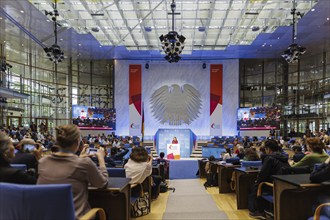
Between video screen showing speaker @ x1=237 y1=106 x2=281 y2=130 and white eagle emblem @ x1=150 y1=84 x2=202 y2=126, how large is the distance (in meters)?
3.34

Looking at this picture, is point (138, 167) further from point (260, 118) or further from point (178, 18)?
point (260, 118)

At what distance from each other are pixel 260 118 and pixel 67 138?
1848cm

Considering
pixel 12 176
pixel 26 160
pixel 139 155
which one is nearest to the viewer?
pixel 12 176

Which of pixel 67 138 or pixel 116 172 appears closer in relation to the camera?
pixel 67 138

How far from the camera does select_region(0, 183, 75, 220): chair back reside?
167cm

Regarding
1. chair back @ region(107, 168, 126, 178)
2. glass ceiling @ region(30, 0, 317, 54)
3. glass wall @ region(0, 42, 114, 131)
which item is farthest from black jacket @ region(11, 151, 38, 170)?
glass wall @ region(0, 42, 114, 131)

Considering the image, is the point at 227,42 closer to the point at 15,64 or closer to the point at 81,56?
the point at 81,56

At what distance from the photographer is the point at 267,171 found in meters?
3.71

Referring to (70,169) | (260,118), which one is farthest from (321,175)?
(260,118)

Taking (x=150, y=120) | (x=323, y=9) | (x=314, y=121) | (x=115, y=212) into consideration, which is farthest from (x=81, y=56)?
(x=115, y=212)

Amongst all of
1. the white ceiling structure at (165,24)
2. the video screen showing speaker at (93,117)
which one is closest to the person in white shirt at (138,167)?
the white ceiling structure at (165,24)

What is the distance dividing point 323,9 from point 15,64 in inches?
630

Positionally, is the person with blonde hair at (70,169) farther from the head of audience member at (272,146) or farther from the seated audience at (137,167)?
the head of audience member at (272,146)

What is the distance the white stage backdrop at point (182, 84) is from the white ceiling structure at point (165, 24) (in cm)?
235
